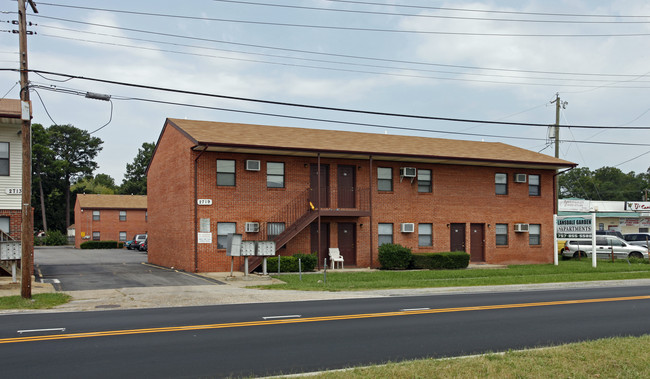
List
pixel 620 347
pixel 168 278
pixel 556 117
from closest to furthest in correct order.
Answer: pixel 620 347 → pixel 168 278 → pixel 556 117

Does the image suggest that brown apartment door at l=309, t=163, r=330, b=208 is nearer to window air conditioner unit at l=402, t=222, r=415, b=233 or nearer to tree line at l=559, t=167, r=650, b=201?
window air conditioner unit at l=402, t=222, r=415, b=233

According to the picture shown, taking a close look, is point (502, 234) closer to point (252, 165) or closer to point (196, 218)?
point (252, 165)

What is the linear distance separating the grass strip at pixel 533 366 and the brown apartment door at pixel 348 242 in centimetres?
2014

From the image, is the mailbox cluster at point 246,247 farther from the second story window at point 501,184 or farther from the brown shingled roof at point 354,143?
the second story window at point 501,184

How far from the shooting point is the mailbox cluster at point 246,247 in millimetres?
22984

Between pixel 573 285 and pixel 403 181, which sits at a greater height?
pixel 403 181

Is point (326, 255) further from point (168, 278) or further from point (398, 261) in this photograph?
point (168, 278)

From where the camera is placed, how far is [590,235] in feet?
102

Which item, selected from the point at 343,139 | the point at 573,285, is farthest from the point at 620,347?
the point at 343,139

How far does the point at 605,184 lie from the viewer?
404 feet

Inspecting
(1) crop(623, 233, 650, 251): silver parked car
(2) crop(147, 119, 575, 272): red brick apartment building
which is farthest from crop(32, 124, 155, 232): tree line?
(1) crop(623, 233, 650, 251): silver parked car

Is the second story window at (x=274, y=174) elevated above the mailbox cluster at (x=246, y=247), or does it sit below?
above

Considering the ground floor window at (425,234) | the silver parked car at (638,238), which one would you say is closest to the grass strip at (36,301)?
the ground floor window at (425,234)

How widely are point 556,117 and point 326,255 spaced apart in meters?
21.9
